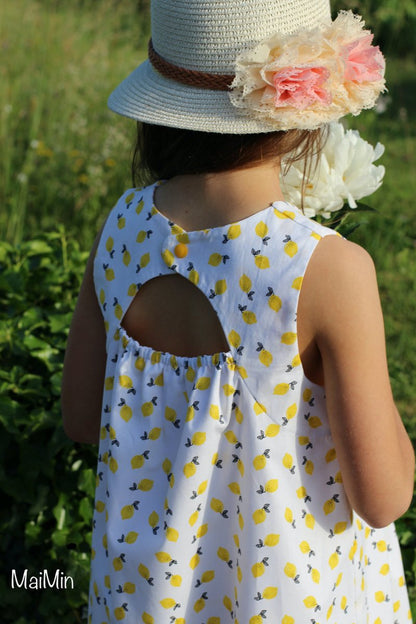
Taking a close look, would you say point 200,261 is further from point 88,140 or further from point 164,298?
point 88,140

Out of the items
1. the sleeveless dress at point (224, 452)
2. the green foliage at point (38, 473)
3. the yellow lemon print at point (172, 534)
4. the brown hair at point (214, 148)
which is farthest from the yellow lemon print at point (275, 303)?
the green foliage at point (38, 473)

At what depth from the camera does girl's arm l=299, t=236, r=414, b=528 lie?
3.98 ft

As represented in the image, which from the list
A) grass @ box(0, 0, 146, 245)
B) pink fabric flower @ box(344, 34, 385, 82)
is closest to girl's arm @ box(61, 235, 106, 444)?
pink fabric flower @ box(344, 34, 385, 82)

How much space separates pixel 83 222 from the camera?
4.37 meters

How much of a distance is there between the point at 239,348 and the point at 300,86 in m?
0.43

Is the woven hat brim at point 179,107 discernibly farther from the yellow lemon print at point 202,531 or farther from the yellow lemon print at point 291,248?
the yellow lemon print at point 202,531

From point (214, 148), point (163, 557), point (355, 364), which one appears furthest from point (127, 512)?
point (214, 148)

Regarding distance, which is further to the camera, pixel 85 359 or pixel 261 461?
pixel 85 359

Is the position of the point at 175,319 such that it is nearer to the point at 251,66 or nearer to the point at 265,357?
the point at 265,357

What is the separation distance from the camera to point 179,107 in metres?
1.33

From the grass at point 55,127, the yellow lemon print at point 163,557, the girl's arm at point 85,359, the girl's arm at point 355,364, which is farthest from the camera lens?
the grass at point 55,127

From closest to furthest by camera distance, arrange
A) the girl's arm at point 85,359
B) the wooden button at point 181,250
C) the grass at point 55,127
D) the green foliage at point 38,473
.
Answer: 1. the wooden button at point 181,250
2. the girl's arm at point 85,359
3. the green foliage at point 38,473
4. the grass at point 55,127

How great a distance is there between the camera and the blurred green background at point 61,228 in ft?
7.77

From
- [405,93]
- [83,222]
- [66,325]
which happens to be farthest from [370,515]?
[405,93]
